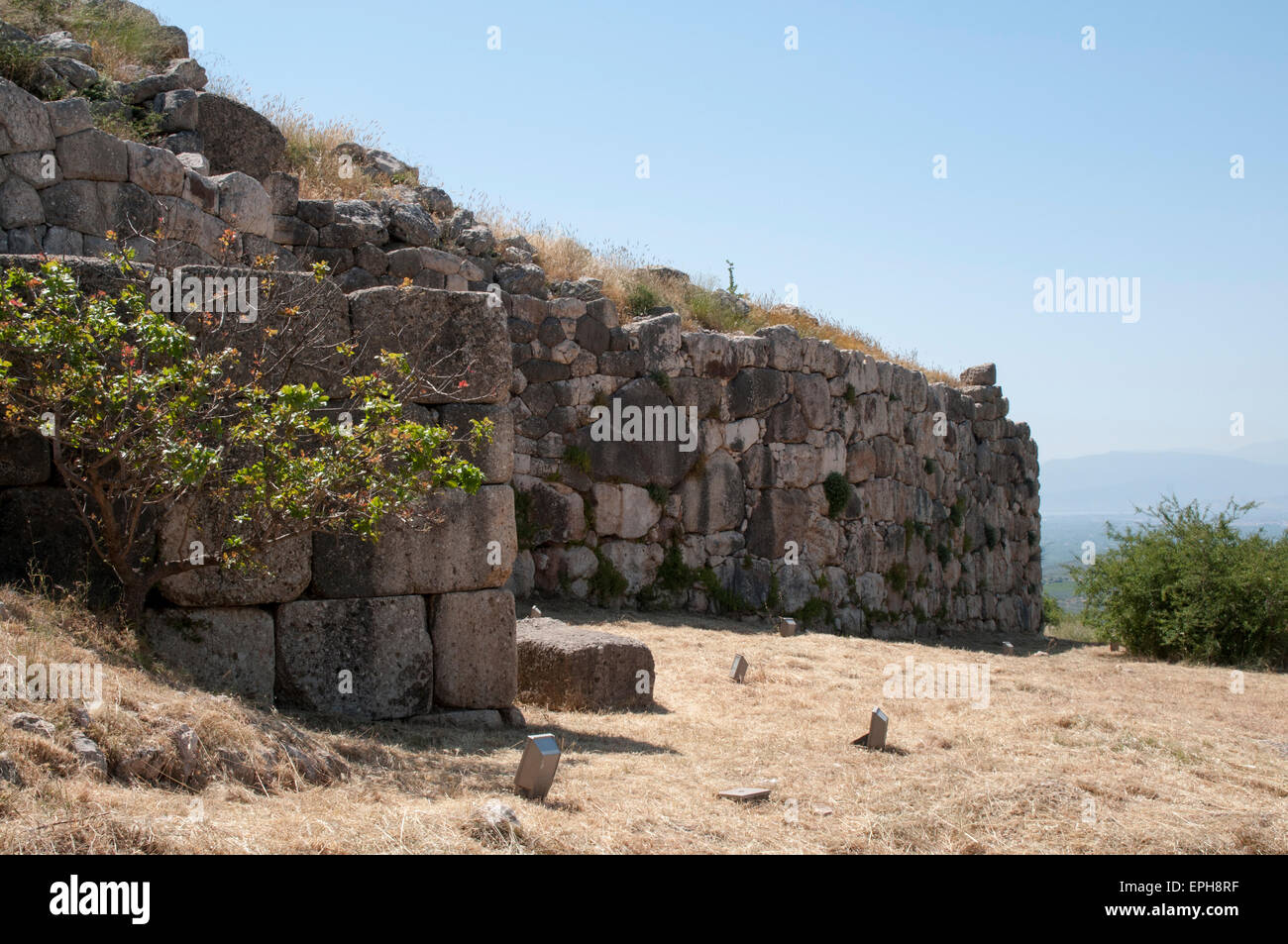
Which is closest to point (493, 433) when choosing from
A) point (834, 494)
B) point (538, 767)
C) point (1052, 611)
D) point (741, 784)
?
point (538, 767)

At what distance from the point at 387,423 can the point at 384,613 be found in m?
1.16

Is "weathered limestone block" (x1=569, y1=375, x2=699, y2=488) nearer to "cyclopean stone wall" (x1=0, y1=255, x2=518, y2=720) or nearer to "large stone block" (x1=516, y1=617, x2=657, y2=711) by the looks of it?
"large stone block" (x1=516, y1=617, x2=657, y2=711)

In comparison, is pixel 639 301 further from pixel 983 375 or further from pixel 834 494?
pixel 983 375

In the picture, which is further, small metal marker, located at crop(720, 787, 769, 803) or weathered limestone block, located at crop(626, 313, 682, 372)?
weathered limestone block, located at crop(626, 313, 682, 372)

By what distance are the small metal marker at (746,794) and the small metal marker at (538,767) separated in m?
0.82

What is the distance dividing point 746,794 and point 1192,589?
9405mm

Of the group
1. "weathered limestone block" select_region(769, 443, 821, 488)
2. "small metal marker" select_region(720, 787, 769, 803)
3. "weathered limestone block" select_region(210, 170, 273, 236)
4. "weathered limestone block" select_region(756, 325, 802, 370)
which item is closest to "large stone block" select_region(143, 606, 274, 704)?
"small metal marker" select_region(720, 787, 769, 803)

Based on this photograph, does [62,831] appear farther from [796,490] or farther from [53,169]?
[796,490]

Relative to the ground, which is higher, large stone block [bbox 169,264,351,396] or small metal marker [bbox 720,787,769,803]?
large stone block [bbox 169,264,351,396]

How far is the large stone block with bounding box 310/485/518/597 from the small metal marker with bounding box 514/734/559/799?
1675 millimetres

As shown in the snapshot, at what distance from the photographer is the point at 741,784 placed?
16.8ft

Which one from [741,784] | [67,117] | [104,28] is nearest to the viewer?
[741,784]

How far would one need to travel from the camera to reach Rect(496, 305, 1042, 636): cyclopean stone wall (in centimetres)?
1073

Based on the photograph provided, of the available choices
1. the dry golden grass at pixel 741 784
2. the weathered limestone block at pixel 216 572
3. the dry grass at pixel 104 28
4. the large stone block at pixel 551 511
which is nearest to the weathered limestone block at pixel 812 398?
the large stone block at pixel 551 511
